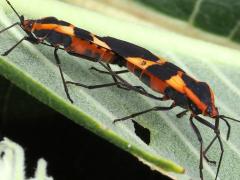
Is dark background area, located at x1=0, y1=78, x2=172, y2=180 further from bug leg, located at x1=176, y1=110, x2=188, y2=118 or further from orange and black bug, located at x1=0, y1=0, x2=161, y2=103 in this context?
orange and black bug, located at x1=0, y1=0, x2=161, y2=103

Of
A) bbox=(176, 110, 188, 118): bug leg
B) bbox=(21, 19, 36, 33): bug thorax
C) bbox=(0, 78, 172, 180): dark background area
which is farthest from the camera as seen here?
bbox=(0, 78, 172, 180): dark background area

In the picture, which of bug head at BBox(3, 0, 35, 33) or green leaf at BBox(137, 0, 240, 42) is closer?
bug head at BBox(3, 0, 35, 33)

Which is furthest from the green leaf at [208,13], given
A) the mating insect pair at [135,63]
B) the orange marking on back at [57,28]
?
the orange marking on back at [57,28]

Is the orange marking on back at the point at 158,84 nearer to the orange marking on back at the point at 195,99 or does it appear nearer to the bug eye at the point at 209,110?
the orange marking on back at the point at 195,99

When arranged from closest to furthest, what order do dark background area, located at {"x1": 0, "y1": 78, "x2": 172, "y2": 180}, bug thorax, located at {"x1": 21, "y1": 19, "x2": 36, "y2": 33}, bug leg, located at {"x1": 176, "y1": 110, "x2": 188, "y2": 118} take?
bug thorax, located at {"x1": 21, "y1": 19, "x2": 36, "y2": 33} → bug leg, located at {"x1": 176, "y1": 110, "x2": 188, "y2": 118} → dark background area, located at {"x1": 0, "y1": 78, "x2": 172, "y2": 180}

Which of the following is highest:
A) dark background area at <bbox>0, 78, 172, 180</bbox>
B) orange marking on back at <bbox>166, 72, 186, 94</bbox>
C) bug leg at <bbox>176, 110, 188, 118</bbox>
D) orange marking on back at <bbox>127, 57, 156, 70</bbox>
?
orange marking on back at <bbox>127, 57, 156, 70</bbox>

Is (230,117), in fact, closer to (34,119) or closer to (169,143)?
(169,143)

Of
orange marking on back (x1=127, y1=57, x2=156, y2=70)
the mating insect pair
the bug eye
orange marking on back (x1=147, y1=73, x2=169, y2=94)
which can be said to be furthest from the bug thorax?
the bug eye

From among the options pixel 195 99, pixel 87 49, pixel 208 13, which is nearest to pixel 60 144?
pixel 87 49
